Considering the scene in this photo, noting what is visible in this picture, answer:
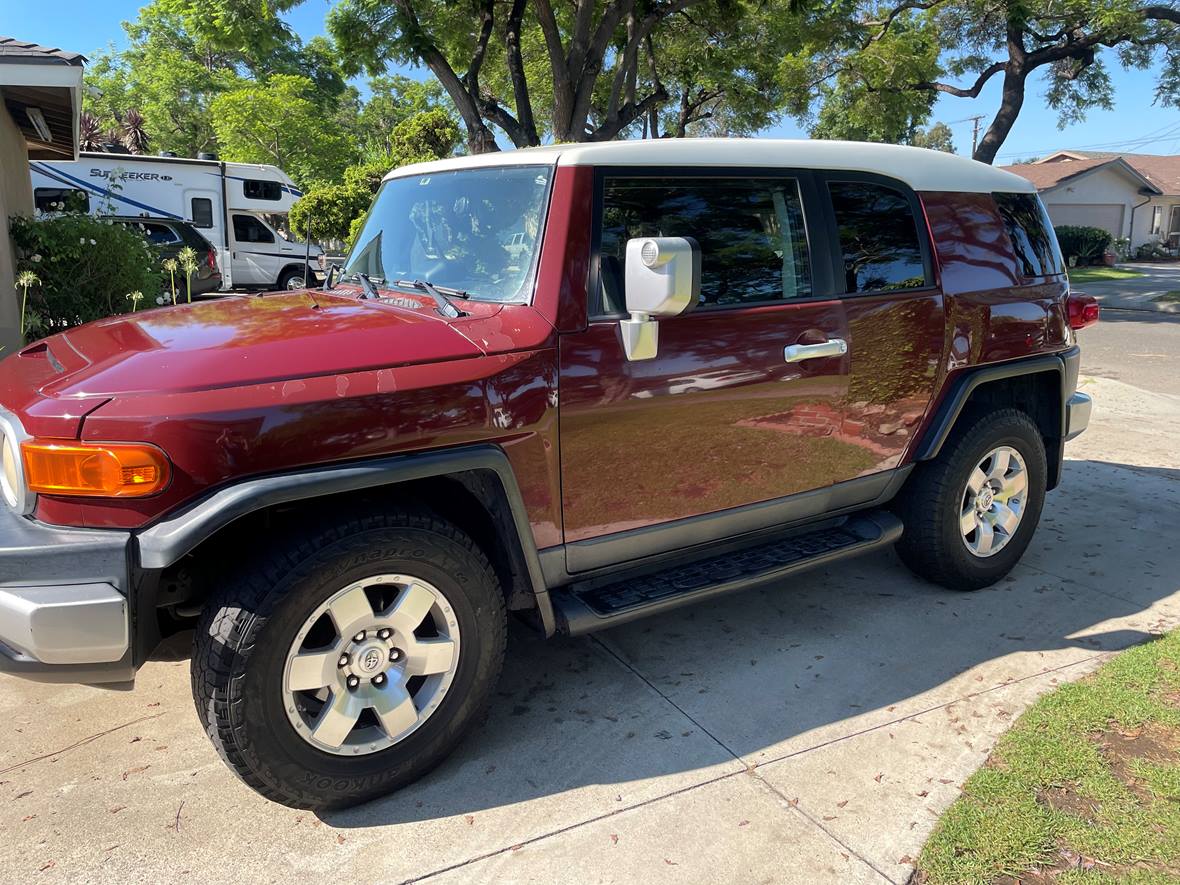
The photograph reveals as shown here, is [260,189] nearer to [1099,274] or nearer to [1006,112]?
[1006,112]

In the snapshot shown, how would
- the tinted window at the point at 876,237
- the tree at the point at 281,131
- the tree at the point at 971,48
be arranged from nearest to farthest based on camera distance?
the tinted window at the point at 876,237 < the tree at the point at 971,48 < the tree at the point at 281,131

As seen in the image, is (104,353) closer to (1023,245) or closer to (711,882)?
(711,882)

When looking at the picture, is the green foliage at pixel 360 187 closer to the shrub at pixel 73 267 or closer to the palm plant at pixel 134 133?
the shrub at pixel 73 267

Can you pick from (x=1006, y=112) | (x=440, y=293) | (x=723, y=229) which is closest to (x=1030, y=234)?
(x=723, y=229)

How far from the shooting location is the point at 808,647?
357cm

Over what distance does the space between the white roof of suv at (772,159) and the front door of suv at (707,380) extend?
59 millimetres

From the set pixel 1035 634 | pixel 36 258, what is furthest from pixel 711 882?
pixel 36 258

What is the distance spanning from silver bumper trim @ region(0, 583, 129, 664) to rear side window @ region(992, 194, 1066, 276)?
3955mm

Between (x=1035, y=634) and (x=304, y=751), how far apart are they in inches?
121

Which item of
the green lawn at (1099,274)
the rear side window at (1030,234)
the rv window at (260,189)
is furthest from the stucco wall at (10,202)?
the green lawn at (1099,274)

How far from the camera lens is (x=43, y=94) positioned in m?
7.80

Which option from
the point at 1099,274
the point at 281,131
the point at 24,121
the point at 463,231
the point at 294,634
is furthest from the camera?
the point at 281,131

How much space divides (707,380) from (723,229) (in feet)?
1.98

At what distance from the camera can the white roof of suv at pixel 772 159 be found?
2873 millimetres
